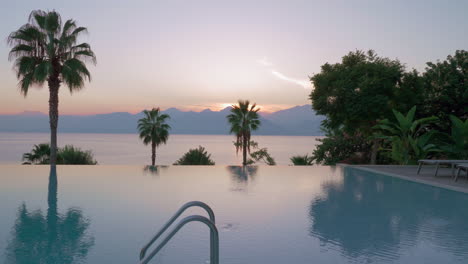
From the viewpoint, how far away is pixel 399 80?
18.7 meters

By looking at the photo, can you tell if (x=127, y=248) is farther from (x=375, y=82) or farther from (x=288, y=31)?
(x=288, y=31)

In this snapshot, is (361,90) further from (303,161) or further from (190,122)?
(190,122)

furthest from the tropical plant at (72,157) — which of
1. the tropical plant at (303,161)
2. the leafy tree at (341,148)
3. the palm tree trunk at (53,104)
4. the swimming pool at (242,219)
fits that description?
the leafy tree at (341,148)

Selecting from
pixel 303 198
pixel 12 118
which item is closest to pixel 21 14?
pixel 303 198

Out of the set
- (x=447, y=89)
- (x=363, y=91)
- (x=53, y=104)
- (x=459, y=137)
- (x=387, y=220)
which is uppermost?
(x=447, y=89)

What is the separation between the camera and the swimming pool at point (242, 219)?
16.1 feet

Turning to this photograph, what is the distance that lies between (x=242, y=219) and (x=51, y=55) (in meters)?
14.3

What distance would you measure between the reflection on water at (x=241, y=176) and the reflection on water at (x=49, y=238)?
16.1 ft

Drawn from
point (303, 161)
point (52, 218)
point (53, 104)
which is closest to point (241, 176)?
point (52, 218)

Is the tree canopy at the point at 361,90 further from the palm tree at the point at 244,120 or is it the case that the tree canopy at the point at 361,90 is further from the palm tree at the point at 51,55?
the palm tree at the point at 244,120

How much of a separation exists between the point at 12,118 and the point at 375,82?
81.3 m

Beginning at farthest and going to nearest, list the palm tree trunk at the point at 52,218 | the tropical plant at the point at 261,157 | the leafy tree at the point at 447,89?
the tropical plant at the point at 261,157 < the leafy tree at the point at 447,89 < the palm tree trunk at the point at 52,218

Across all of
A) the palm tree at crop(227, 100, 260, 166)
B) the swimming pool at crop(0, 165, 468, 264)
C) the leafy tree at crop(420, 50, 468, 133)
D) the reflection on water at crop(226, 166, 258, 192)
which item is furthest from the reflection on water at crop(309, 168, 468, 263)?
the palm tree at crop(227, 100, 260, 166)

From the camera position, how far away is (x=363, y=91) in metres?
17.8
